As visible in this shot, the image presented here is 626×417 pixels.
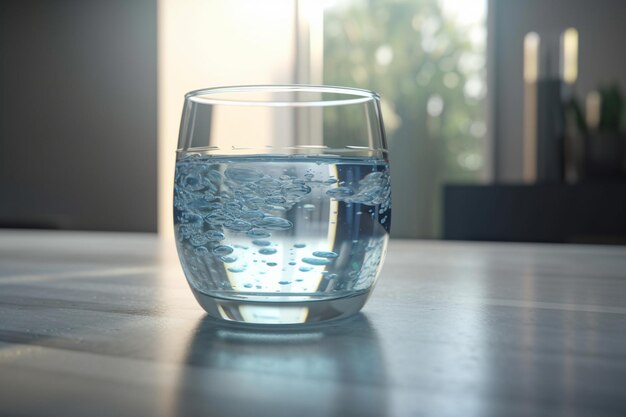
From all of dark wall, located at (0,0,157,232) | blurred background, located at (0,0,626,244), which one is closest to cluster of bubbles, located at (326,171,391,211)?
blurred background, located at (0,0,626,244)

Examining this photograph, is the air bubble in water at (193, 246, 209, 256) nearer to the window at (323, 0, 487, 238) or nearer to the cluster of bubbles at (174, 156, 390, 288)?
the cluster of bubbles at (174, 156, 390, 288)

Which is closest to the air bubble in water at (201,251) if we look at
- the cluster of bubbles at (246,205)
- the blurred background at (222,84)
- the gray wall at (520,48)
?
the cluster of bubbles at (246,205)

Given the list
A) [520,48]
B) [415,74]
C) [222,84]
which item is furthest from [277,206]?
[415,74]

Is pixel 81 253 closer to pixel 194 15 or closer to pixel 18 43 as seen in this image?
pixel 194 15

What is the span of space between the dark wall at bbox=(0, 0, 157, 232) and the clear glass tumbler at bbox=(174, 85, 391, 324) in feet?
6.59

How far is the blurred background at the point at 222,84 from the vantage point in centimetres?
222

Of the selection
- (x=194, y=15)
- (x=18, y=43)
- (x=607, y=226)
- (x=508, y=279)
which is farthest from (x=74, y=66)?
(x=508, y=279)

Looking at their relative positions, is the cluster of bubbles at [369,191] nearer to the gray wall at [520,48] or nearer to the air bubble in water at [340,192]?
the air bubble in water at [340,192]

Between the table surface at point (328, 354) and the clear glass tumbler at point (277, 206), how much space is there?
0.06ft

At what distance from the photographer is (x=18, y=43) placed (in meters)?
2.42

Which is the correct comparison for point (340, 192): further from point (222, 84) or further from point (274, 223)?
point (222, 84)

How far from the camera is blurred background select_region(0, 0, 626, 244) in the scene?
7.30ft

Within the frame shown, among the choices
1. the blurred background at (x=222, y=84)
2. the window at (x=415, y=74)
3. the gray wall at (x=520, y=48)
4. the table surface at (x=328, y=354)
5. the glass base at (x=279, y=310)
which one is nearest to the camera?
the table surface at (x=328, y=354)

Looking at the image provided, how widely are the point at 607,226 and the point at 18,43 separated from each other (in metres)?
2.14
